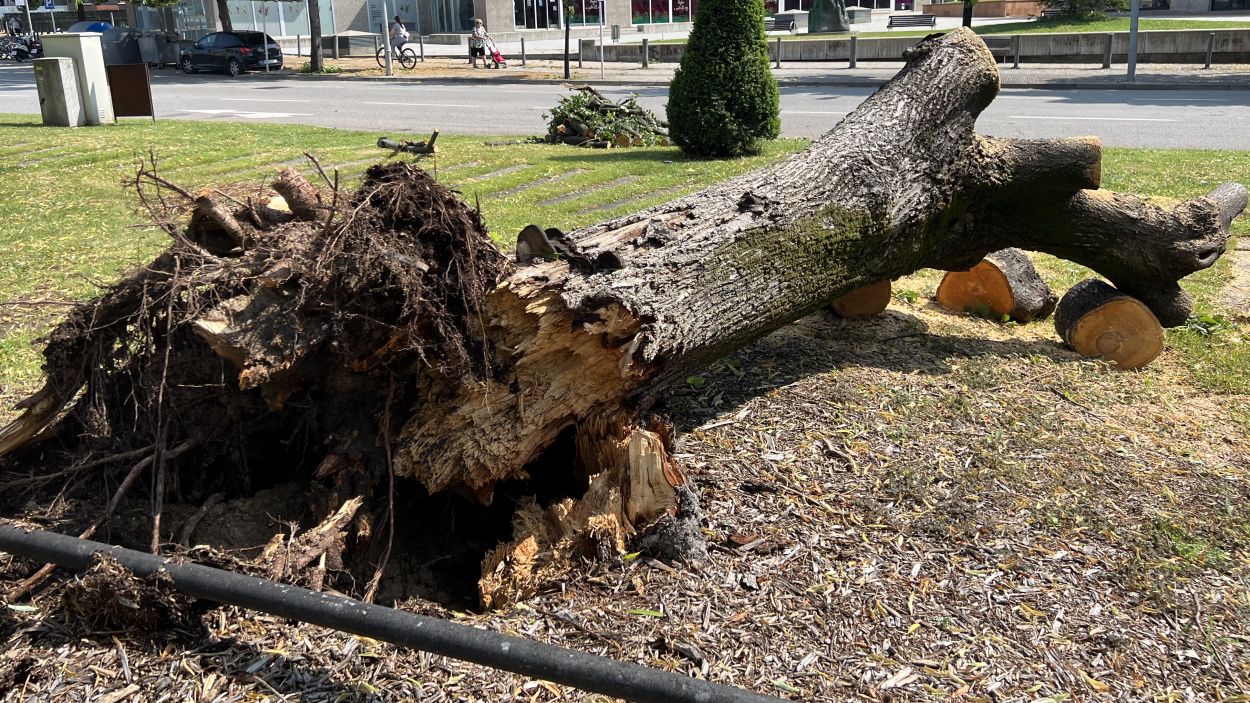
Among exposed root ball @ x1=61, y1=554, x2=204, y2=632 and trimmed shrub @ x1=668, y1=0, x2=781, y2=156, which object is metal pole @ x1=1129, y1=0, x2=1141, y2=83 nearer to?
trimmed shrub @ x1=668, y1=0, x2=781, y2=156

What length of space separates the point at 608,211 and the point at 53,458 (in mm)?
5691

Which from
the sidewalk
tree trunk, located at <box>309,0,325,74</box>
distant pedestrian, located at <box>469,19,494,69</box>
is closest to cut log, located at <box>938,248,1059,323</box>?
the sidewalk

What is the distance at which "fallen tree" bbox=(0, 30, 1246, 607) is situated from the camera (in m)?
3.48

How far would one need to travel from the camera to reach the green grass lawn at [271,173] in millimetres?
6230

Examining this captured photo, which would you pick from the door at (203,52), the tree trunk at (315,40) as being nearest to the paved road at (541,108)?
the tree trunk at (315,40)

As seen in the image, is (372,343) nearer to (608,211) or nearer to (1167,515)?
(1167,515)

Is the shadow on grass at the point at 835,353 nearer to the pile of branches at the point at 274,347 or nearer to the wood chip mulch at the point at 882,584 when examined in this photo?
the wood chip mulch at the point at 882,584

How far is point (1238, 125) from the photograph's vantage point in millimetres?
14391

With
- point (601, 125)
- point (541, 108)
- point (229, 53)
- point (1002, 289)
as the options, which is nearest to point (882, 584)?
point (1002, 289)

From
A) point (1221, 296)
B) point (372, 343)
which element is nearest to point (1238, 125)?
point (1221, 296)

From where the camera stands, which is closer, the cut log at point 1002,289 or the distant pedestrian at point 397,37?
the cut log at point 1002,289

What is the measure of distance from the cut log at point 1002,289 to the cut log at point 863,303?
73 cm

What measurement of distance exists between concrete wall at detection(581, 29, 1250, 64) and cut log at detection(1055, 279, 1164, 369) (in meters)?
16.8

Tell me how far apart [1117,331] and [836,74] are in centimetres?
2086
